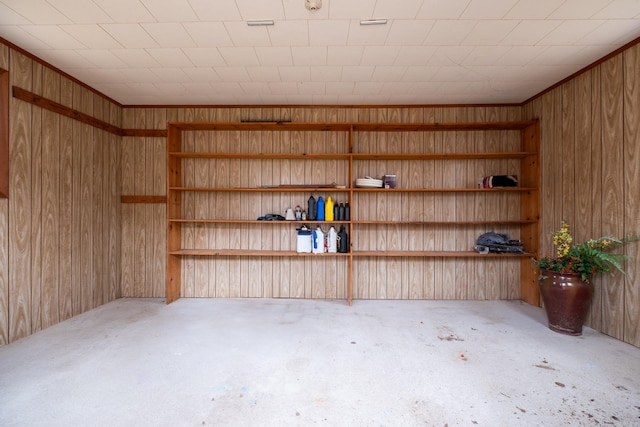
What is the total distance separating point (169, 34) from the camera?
2.43 m

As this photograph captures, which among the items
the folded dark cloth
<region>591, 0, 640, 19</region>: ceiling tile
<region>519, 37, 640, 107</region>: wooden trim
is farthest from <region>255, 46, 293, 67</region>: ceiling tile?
the folded dark cloth

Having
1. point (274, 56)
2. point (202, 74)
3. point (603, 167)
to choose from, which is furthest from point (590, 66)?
point (202, 74)

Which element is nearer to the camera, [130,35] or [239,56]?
[130,35]

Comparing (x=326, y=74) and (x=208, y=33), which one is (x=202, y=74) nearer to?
(x=208, y=33)

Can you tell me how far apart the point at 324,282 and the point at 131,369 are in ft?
7.79

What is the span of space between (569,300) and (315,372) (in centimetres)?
256

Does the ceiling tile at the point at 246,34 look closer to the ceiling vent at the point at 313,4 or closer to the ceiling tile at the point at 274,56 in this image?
the ceiling tile at the point at 274,56

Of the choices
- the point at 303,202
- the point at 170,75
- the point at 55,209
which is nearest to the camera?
the point at 55,209

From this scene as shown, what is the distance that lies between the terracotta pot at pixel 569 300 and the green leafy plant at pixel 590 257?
67 mm

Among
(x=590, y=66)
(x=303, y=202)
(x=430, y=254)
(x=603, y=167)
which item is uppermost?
(x=590, y=66)

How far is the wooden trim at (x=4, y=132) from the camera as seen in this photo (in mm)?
2504

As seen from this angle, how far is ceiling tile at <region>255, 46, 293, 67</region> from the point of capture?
8.68ft

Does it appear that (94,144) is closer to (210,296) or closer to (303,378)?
(210,296)

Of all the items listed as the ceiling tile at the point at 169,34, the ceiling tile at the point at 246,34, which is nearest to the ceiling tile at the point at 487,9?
the ceiling tile at the point at 246,34
